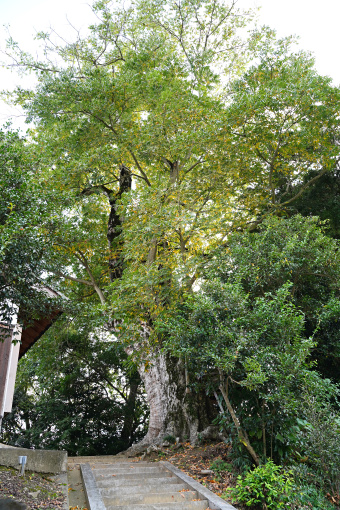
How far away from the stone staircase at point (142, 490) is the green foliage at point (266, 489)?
0.33m

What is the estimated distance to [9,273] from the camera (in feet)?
17.1

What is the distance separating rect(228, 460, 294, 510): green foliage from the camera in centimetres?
477

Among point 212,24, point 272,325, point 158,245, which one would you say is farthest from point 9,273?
point 212,24

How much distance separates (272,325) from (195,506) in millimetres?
2706

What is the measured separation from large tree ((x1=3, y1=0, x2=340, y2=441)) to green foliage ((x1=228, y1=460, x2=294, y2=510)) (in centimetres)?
326

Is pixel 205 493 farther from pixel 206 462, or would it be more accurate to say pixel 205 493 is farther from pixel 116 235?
pixel 116 235

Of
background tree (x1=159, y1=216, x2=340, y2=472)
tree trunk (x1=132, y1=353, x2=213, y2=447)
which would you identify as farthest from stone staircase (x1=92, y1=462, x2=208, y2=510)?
tree trunk (x1=132, y1=353, x2=213, y2=447)

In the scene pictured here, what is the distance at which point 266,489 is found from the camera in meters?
5.04

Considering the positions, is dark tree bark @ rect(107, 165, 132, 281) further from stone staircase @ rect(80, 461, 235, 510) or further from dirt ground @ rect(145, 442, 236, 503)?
stone staircase @ rect(80, 461, 235, 510)

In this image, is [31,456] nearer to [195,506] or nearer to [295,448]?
[195,506]

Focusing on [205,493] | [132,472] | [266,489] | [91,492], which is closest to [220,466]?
[205,493]

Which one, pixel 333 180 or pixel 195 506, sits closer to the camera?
pixel 195 506

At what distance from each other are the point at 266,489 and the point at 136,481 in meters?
2.03

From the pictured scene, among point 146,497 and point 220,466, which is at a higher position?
point 220,466
